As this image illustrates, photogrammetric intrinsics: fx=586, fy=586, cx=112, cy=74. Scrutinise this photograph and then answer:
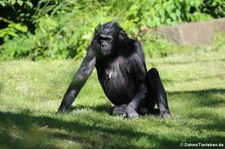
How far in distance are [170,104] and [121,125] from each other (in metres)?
2.41

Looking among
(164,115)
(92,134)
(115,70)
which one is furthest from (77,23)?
(92,134)

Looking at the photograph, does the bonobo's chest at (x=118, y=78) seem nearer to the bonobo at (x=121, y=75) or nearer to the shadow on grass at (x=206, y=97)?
the bonobo at (x=121, y=75)

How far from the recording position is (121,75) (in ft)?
25.9

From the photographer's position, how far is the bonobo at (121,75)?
760 cm

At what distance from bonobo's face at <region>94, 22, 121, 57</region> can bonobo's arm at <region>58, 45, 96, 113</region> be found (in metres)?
0.11

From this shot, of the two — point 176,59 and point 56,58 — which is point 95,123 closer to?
point 176,59

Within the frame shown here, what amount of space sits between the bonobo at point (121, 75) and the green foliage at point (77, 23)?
6150 mm

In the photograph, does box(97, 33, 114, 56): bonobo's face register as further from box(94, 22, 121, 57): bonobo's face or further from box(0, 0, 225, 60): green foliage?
box(0, 0, 225, 60): green foliage

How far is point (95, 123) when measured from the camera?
664 cm

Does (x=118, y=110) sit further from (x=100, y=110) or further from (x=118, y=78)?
(x=100, y=110)

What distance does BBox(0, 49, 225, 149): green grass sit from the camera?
17.1ft

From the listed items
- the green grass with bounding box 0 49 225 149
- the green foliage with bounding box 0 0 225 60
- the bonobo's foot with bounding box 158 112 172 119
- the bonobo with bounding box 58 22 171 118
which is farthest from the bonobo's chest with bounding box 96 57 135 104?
the green foliage with bounding box 0 0 225 60

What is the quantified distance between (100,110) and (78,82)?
755 millimetres

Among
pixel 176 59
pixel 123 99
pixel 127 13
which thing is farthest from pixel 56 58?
pixel 123 99
